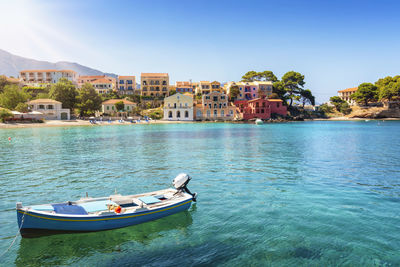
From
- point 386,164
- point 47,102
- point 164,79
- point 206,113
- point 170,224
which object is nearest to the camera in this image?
point 170,224

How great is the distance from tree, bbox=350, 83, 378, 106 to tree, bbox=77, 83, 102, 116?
112 m

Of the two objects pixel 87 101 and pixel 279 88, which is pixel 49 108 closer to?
pixel 87 101

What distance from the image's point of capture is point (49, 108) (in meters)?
82.4

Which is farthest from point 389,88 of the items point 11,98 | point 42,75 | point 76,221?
point 42,75

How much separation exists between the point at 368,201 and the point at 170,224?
10725mm

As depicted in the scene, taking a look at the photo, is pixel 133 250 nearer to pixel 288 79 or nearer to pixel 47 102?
pixel 47 102

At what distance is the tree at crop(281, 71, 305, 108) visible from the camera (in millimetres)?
118938

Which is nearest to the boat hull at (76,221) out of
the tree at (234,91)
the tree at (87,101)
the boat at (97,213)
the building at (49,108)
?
the boat at (97,213)

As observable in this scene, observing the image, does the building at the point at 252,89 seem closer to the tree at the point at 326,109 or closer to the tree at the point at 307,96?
the tree at the point at 307,96

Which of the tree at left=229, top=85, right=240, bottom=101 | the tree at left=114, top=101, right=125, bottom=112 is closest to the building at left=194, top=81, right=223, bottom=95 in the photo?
the tree at left=229, top=85, right=240, bottom=101

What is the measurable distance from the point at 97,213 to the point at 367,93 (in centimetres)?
13505

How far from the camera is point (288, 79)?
121 m

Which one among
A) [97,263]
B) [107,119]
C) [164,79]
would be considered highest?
[164,79]

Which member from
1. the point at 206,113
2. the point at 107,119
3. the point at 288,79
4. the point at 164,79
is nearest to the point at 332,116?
the point at 288,79
